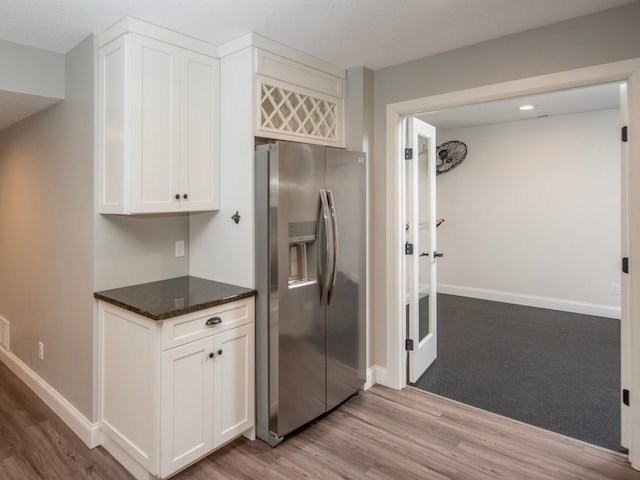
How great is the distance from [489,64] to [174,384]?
2.61 metres

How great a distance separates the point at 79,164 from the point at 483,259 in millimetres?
5195

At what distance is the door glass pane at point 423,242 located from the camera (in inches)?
130

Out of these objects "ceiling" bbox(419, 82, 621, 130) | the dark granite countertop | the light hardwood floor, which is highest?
"ceiling" bbox(419, 82, 621, 130)

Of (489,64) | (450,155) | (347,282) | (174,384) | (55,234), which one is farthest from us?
(450,155)

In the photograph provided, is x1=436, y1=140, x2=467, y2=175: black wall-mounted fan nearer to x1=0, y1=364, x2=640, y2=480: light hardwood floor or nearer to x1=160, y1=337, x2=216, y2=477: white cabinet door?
x1=0, y1=364, x2=640, y2=480: light hardwood floor

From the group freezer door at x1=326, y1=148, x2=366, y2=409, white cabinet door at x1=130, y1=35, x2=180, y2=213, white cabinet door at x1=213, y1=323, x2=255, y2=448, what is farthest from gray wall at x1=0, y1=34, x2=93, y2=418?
freezer door at x1=326, y1=148, x2=366, y2=409

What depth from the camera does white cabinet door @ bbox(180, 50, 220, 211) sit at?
2.39 m

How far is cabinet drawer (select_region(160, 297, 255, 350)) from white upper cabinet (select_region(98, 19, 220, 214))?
0.65 meters

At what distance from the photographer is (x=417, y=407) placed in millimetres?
2816

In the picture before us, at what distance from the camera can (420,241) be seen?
331cm

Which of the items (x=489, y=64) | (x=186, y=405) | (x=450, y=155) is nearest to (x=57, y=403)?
(x=186, y=405)

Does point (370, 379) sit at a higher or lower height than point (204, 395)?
lower

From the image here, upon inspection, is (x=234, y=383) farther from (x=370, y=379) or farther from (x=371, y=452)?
(x=370, y=379)

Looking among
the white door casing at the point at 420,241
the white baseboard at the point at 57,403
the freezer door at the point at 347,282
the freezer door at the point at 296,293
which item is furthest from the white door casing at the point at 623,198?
the white baseboard at the point at 57,403
